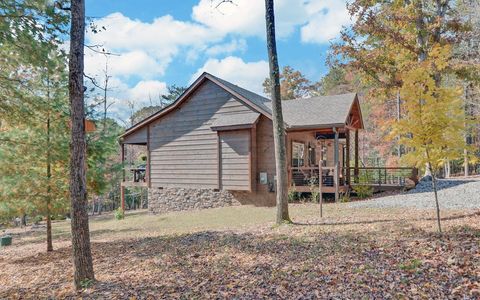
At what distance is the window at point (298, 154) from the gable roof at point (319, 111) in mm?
1751

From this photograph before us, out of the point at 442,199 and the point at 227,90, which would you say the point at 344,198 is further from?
the point at 227,90

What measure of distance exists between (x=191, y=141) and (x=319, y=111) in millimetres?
6323

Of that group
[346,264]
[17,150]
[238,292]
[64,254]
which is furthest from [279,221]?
[17,150]

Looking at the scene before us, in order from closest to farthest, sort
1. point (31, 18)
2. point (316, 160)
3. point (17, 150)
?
point (31, 18)
point (17, 150)
point (316, 160)

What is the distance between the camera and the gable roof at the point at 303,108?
14227 millimetres

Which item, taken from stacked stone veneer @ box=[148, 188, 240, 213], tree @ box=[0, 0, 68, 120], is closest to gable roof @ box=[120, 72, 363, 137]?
stacked stone veneer @ box=[148, 188, 240, 213]

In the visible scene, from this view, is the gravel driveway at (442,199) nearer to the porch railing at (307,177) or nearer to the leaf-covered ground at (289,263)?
the leaf-covered ground at (289,263)

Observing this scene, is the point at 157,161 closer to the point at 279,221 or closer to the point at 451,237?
the point at 279,221

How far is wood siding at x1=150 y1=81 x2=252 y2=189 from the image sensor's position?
52.2ft

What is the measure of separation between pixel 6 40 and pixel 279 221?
7512 millimetres

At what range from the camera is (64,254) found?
963cm

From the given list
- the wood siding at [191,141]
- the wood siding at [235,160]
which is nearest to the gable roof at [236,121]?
the wood siding at [191,141]

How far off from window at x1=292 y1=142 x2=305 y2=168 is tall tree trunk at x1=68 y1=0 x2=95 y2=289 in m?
12.1

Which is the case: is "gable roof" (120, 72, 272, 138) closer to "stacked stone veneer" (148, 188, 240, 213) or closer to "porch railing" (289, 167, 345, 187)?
"porch railing" (289, 167, 345, 187)
